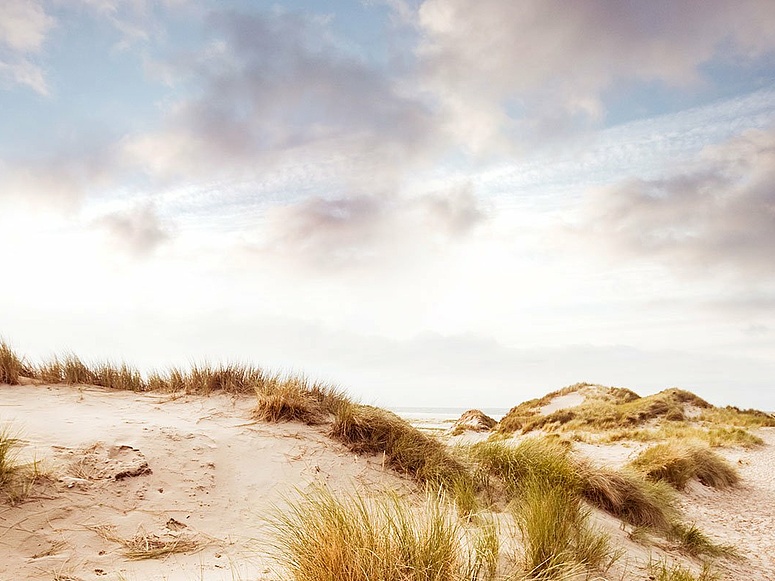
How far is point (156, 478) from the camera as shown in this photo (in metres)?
5.08

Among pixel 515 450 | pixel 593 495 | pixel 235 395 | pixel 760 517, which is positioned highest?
pixel 235 395

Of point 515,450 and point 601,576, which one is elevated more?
point 515,450

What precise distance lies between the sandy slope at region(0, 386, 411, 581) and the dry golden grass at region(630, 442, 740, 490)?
22.8ft

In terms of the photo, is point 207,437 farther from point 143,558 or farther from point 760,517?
point 760,517

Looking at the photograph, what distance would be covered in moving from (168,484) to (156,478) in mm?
149

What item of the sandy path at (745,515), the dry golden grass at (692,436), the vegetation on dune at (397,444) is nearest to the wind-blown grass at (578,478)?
the vegetation on dune at (397,444)

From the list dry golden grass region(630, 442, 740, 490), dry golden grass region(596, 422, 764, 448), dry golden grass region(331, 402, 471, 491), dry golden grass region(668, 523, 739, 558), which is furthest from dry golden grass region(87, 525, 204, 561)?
dry golden grass region(596, 422, 764, 448)

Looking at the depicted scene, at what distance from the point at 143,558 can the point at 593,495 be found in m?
5.65

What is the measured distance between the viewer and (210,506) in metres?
4.89

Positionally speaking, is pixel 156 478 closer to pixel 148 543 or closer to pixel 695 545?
pixel 148 543

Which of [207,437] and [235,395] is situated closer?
[207,437]

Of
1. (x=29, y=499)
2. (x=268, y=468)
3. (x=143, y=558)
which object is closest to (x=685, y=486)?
(x=268, y=468)

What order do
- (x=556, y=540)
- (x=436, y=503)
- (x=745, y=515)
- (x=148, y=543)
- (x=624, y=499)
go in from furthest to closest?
(x=745, y=515)
(x=624, y=499)
(x=148, y=543)
(x=556, y=540)
(x=436, y=503)

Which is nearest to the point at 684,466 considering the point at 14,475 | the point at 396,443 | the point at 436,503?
the point at 396,443
